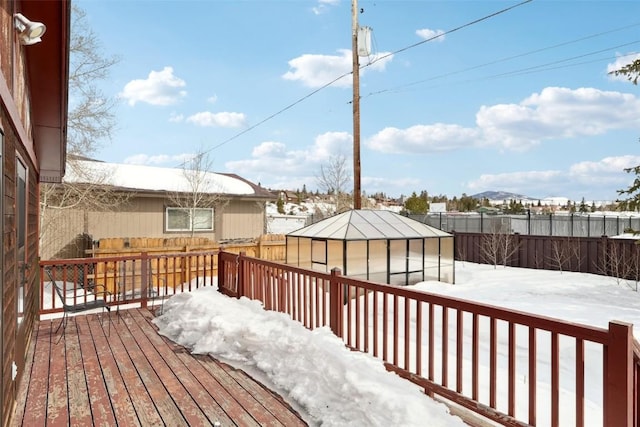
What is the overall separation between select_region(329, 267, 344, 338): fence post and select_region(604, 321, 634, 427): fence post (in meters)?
2.30

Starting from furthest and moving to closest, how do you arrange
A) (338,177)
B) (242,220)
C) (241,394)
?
(338,177) → (242,220) → (241,394)

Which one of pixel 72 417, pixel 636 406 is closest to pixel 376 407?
pixel 636 406

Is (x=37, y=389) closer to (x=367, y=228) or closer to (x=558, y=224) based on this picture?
(x=367, y=228)

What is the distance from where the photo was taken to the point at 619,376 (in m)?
1.91

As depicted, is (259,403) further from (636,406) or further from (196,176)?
(196,176)

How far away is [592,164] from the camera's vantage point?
1005 inches

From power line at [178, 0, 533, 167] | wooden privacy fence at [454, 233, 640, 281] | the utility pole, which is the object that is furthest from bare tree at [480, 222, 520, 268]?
power line at [178, 0, 533, 167]

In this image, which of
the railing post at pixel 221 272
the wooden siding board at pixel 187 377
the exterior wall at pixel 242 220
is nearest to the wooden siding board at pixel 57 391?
the wooden siding board at pixel 187 377

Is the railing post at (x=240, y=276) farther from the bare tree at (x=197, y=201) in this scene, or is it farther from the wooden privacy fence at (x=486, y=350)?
the bare tree at (x=197, y=201)

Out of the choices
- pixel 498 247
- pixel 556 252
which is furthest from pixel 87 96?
pixel 556 252

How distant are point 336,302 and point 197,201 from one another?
10.6m

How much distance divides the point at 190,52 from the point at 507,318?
1531 centimetres

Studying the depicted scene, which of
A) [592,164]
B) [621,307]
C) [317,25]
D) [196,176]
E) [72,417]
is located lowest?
[621,307]

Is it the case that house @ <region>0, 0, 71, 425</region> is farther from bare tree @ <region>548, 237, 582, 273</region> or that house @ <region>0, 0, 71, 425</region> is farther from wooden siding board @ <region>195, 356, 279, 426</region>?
bare tree @ <region>548, 237, 582, 273</region>
